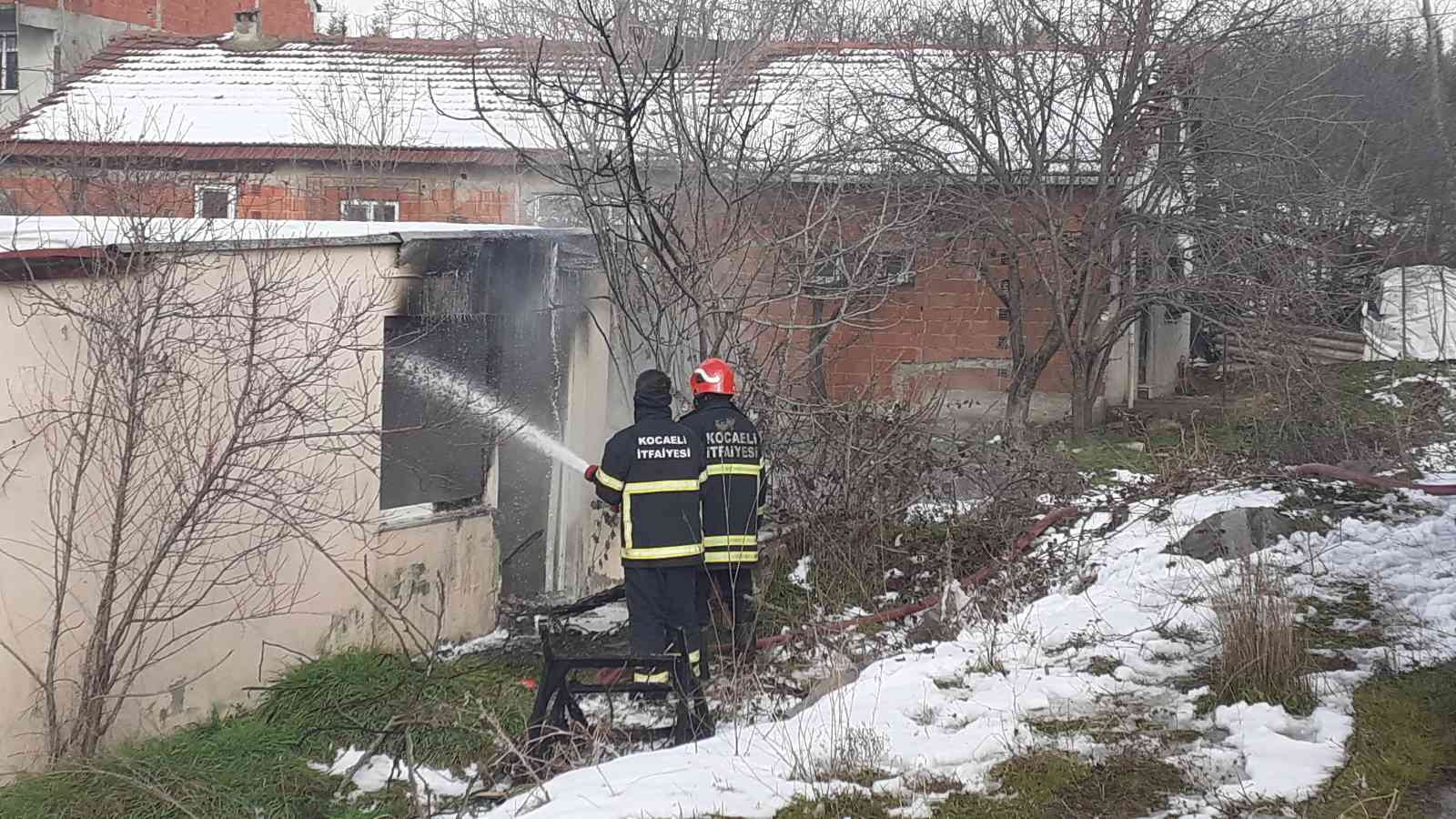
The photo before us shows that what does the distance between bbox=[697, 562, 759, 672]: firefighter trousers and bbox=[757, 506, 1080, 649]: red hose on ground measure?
0.14 meters

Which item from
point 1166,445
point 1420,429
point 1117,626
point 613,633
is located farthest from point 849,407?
point 1420,429

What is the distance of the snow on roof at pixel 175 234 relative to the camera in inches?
233

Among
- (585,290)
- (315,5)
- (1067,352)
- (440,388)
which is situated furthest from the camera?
(315,5)

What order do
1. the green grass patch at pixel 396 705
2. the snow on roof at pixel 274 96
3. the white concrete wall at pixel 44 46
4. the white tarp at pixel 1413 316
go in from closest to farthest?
the green grass patch at pixel 396 705 < the snow on roof at pixel 274 96 < the white tarp at pixel 1413 316 < the white concrete wall at pixel 44 46

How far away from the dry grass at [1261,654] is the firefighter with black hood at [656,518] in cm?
257

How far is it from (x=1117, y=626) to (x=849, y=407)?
2.72m

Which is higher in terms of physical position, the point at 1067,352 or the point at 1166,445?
the point at 1067,352

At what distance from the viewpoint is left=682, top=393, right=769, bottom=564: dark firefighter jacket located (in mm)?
7211

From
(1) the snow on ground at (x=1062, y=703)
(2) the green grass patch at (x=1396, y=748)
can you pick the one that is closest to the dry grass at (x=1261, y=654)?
(1) the snow on ground at (x=1062, y=703)

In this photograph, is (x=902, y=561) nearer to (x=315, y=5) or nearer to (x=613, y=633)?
(x=613, y=633)

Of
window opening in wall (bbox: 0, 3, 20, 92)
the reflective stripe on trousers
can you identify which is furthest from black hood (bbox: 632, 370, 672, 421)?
window opening in wall (bbox: 0, 3, 20, 92)

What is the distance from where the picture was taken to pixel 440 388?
27.0 ft

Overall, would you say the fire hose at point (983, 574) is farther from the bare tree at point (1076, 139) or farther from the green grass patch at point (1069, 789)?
the bare tree at point (1076, 139)

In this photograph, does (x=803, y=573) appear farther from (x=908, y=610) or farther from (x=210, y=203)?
(x=210, y=203)
